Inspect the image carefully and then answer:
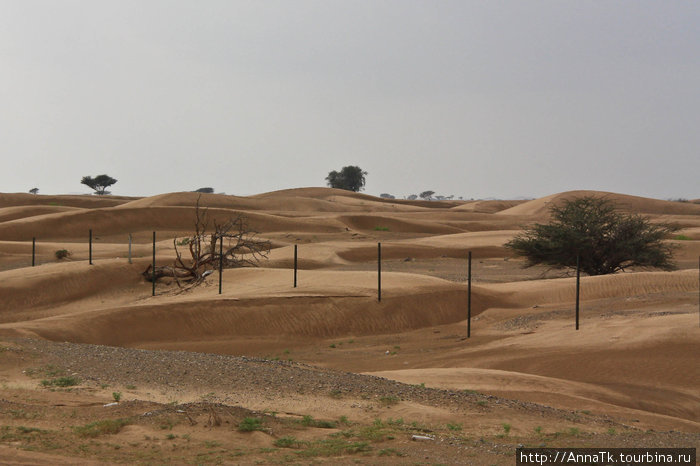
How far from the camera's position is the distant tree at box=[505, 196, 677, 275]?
32.2m

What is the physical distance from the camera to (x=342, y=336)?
22703 mm

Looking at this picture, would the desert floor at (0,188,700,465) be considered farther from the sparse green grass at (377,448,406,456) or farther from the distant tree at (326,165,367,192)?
the distant tree at (326,165,367,192)

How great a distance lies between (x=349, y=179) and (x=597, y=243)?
106436 mm

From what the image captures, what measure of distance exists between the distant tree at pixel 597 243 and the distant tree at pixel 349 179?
4120 inches

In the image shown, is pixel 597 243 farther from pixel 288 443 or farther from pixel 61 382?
pixel 288 443

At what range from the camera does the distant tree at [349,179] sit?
453 feet

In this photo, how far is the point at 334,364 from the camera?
732 inches

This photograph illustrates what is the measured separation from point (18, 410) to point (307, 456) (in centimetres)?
410

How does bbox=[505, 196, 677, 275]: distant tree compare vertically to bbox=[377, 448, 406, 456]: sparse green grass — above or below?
above

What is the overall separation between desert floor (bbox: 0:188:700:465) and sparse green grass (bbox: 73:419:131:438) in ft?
0.09

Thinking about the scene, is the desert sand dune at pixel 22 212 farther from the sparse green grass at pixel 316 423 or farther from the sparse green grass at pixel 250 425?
the sparse green grass at pixel 250 425

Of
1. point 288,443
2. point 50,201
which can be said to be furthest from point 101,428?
point 50,201

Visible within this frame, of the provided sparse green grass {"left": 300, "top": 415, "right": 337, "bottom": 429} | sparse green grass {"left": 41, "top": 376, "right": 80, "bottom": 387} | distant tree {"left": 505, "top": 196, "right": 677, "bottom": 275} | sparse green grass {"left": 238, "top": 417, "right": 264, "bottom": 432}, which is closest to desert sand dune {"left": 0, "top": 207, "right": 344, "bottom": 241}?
distant tree {"left": 505, "top": 196, "right": 677, "bottom": 275}

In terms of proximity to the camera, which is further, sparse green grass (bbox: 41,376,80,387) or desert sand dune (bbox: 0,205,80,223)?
desert sand dune (bbox: 0,205,80,223)
